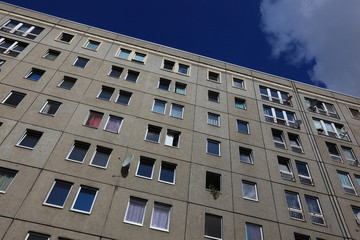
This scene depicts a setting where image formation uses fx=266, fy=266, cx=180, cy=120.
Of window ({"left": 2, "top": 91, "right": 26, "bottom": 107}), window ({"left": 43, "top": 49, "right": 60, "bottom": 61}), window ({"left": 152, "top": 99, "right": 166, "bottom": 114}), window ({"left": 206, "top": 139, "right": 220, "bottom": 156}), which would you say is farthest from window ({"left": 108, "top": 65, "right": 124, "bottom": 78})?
window ({"left": 206, "top": 139, "right": 220, "bottom": 156})

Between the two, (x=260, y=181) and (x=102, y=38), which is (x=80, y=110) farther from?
(x=260, y=181)

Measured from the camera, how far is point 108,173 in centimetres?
1681

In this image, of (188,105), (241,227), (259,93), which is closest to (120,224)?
(241,227)

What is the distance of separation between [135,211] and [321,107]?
22503 mm

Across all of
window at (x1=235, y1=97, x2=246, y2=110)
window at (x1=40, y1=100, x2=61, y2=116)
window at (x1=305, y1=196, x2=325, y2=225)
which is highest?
window at (x1=235, y1=97, x2=246, y2=110)

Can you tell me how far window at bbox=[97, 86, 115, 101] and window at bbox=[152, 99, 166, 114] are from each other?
375 centimetres

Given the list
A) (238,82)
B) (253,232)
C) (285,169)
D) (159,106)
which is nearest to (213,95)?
(238,82)

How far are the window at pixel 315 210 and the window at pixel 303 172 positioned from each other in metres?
1.37

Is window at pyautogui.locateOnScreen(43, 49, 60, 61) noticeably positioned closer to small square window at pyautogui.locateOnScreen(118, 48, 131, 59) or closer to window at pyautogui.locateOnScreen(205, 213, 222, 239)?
small square window at pyautogui.locateOnScreen(118, 48, 131, 59)

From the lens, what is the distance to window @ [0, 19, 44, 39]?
81.3 ft

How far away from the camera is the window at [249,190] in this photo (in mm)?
18252

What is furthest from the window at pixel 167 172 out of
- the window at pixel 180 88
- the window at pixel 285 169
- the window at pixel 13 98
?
the window at pixel 13 98

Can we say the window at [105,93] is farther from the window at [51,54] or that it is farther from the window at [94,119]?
the window at [51,54]

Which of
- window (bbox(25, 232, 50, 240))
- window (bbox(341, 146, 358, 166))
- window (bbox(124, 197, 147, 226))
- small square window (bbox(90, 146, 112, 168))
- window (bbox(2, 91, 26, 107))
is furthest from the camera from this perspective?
window (bbox(341, 146, 358, 166))
